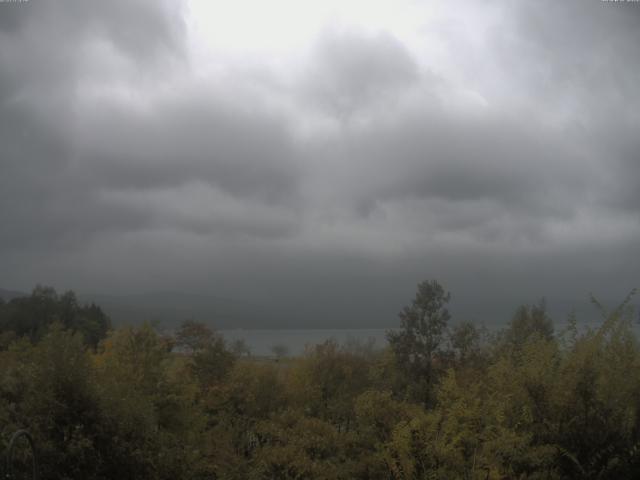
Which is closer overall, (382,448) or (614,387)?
(614,387)

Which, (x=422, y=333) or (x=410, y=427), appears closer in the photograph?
(x=410, y=427)

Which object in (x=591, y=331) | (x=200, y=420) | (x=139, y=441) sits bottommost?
(x=200, y=420)

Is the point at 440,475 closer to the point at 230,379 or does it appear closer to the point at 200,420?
the point at 200,420

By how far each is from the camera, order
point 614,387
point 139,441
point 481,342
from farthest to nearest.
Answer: point 481,342 → point 139,441 → point 614,387

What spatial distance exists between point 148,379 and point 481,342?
2744cm

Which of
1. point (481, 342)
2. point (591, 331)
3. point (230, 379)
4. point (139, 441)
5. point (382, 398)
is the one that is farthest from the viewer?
point (481, 342)

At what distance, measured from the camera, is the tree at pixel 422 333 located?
41906mm

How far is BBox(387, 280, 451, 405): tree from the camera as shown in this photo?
41906 millimetres

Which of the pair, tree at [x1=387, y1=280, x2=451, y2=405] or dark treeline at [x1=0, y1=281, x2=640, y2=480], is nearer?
dark treeline at [x1=0, y1=281, x2=640, y2=480]

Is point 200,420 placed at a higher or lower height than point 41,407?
lower

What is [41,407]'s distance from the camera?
16.1 meters

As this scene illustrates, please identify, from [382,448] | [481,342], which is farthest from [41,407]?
[481,342]

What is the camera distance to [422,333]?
42562 mm

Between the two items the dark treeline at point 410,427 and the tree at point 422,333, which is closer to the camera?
the dark treeline at point 410,427
